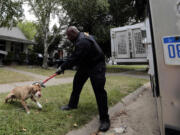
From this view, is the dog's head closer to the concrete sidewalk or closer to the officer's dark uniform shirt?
the officer's dark uniform shirt

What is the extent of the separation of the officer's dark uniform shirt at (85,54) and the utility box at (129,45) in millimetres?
1417

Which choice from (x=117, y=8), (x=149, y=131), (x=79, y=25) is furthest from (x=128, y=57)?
(x=79, y=25)

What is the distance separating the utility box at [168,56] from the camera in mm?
1066

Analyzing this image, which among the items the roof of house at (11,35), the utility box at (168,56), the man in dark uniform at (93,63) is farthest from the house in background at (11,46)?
the utility box at (168,56)

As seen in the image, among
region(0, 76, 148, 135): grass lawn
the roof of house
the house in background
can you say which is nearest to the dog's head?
region(0, 76, 148, 135): grass lawn

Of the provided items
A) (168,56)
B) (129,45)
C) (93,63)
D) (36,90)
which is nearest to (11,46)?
(36,90)

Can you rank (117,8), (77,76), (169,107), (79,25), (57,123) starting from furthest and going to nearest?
(79,25)
(117,8)
(77,76)
(57,123)
(169,107)

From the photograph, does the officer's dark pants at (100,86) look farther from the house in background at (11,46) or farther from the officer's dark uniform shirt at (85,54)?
the house in background at (11,46)

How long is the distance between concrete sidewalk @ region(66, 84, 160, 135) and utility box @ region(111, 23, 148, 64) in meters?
1.29

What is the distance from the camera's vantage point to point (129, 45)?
3555mm

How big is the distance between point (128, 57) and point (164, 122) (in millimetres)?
2611

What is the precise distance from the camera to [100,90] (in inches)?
91.6

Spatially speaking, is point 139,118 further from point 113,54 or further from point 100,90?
point 113,54

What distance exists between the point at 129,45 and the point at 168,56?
100.0 inches
